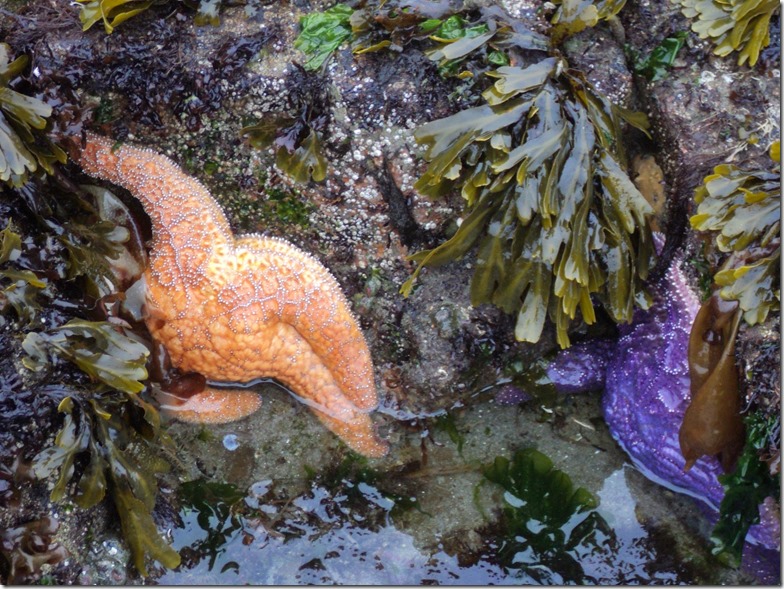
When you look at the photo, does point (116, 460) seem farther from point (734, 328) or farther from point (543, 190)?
point (734, 328)

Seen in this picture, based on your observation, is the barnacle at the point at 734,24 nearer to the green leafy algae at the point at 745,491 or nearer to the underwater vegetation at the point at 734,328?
the underwater vegetation at the point at 734,328

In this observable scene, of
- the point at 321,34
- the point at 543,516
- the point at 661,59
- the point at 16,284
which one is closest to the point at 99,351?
the point at 16,284

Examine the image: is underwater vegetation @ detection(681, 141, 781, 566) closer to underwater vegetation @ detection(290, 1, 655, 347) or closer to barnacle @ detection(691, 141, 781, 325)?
barnacle @ detection(691, 141, 781, 325)

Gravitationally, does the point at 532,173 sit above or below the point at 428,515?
above

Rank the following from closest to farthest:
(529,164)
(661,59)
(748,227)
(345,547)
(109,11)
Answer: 1. (748,227)
2. (529,164)
3. (109,11)
4. (661,59)
5. (345,547)

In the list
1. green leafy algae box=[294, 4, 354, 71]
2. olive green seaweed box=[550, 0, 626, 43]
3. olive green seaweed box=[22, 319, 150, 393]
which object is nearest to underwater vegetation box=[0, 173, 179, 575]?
olive green seaweed box=[22, 319, 150, 393]

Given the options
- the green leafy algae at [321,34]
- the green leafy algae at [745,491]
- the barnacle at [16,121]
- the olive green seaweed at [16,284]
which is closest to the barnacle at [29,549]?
the olive green seaweed at [16,284]
